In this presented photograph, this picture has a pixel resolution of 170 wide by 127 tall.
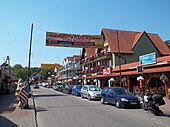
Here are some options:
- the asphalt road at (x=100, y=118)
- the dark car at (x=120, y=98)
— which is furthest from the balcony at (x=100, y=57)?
the asphalt road at (x=100, y=118)

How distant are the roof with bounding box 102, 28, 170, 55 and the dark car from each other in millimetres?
23679

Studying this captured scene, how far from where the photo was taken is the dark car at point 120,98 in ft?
52.9

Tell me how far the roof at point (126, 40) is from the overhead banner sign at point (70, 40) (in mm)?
8645

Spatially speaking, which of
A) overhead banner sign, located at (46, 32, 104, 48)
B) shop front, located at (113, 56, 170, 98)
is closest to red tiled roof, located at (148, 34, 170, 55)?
shop front, located at (113, 56, 170, 98)

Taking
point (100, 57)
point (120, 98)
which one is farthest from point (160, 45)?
point (120, 98)

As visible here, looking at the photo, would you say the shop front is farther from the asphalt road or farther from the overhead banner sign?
the asphalt road

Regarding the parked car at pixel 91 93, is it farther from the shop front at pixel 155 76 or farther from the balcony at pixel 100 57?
the balcony at pixel 100 57

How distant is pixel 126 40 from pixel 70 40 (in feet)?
53.8

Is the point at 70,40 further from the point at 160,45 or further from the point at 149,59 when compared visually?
the point at 160,45

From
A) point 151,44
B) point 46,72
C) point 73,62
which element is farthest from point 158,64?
point 46,72

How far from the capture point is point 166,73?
23.4 metres

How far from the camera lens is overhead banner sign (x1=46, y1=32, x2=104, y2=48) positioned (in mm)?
31966

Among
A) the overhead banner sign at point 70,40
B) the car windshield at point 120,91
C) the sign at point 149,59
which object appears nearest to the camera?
the car windshield at point 120,91

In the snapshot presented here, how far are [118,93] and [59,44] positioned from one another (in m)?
16.6
